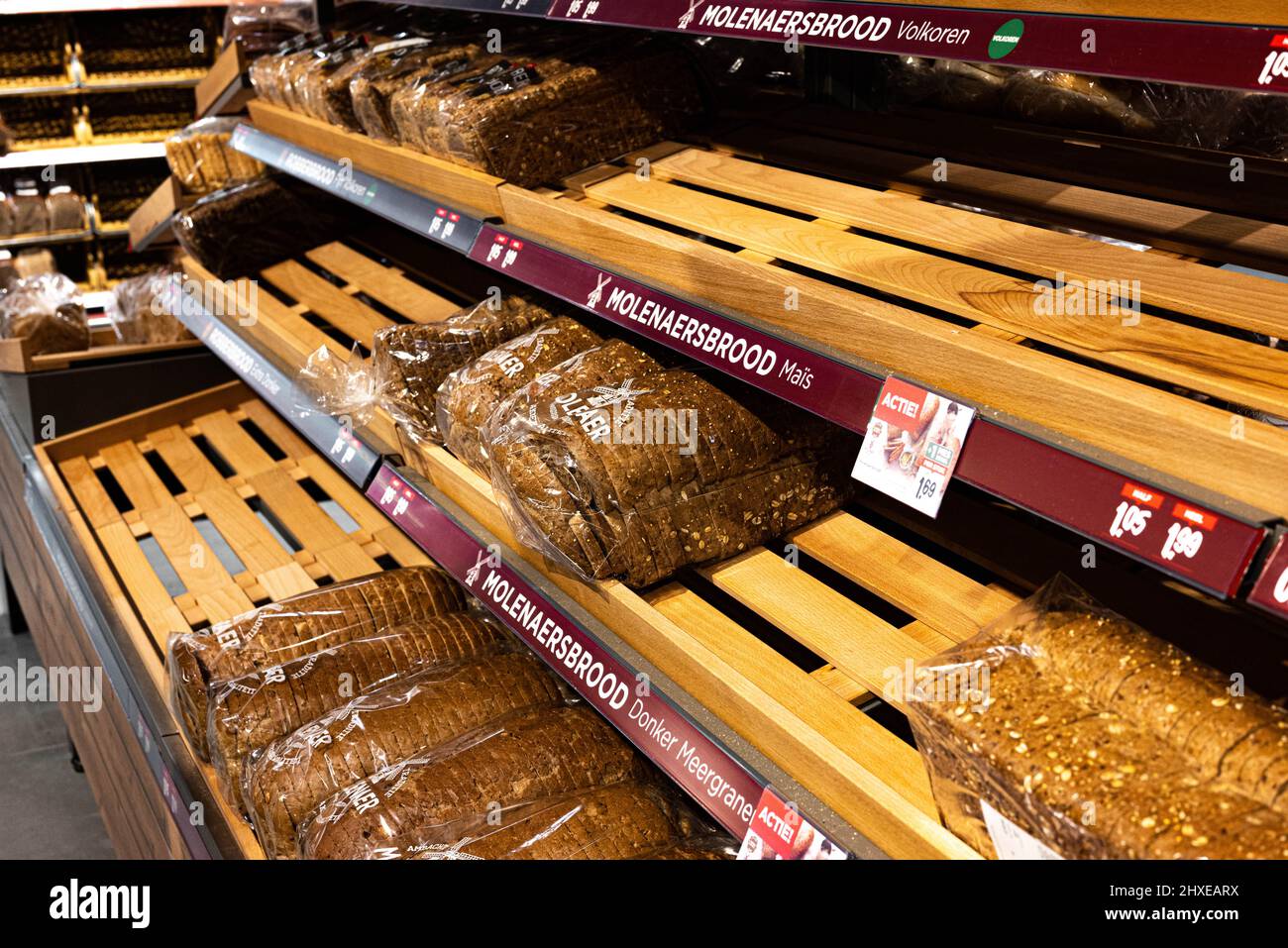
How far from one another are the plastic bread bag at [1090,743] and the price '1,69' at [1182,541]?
0.72ft

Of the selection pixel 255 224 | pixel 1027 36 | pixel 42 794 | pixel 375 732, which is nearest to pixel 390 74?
pixel 255 224

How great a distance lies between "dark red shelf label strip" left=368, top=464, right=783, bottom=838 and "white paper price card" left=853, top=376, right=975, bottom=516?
0.39 metres

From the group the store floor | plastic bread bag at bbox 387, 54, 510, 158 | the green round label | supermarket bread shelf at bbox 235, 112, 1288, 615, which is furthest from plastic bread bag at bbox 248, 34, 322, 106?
the green round label

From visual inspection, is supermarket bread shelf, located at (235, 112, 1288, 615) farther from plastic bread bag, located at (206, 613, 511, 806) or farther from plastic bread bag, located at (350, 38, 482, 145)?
plastic bread bag, located at (206, 613, 511, 806)

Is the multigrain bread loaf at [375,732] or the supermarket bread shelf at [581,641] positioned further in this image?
the multigrain bread loaf at [375,732]

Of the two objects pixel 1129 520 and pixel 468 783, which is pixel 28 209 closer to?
pixel 468 783

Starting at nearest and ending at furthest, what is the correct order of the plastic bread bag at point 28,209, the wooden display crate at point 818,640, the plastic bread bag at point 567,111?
the wooden display crate at point 818,640 < the plastic bread bag at point 567,111 < the plastic bread bag at point 28,209

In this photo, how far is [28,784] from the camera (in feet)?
11.3

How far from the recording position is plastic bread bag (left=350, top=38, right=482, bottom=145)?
230 cm

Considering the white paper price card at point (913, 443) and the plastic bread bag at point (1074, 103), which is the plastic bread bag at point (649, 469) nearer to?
the white paper price card at point (913, 443)

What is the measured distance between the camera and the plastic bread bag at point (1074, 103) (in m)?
1.73

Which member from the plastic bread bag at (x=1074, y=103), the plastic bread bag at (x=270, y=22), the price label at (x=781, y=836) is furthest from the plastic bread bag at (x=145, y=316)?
the price label at (x=781, y=836)

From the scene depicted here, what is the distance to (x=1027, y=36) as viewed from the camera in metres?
1.14

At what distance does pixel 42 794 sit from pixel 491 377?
2368 millimetres
